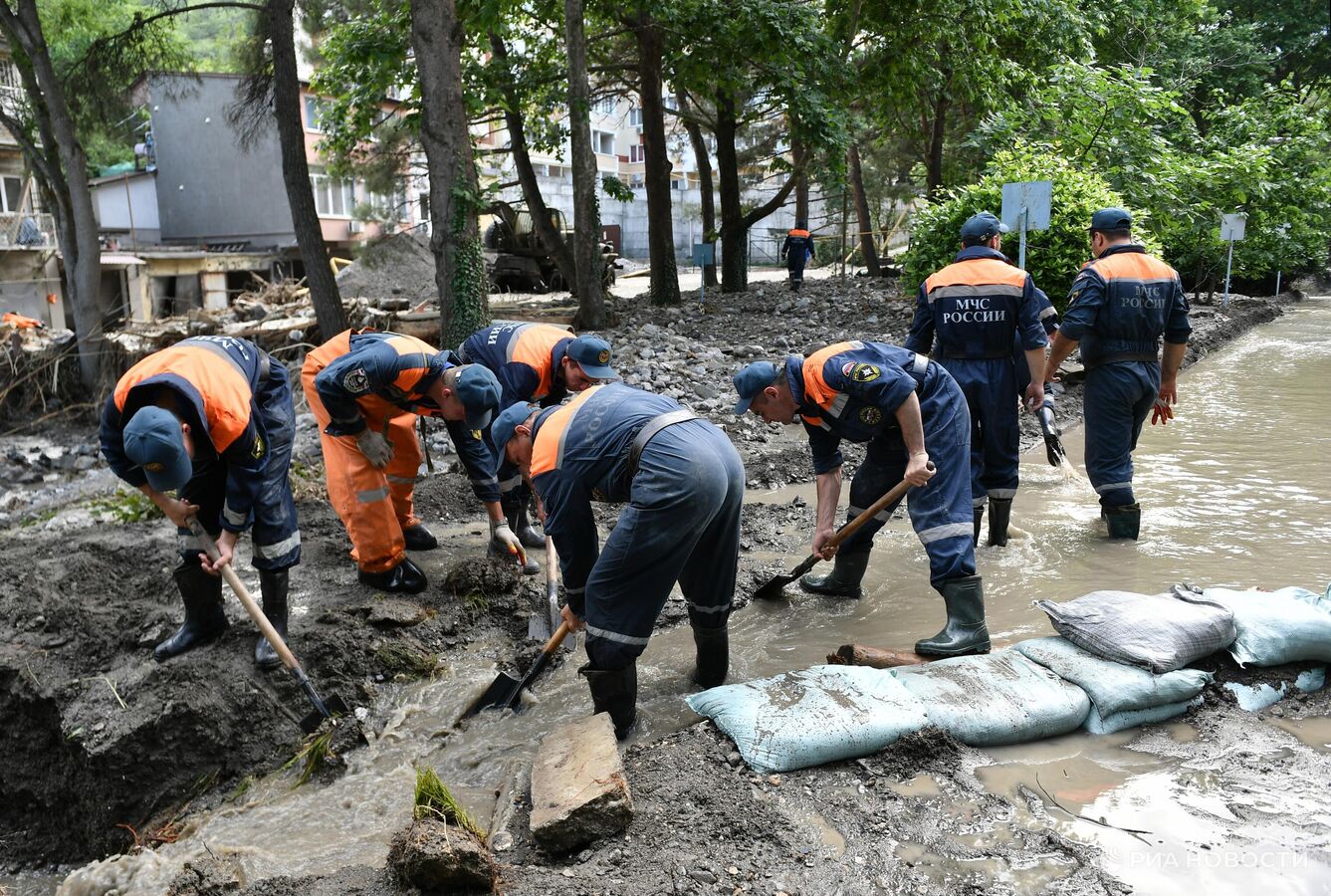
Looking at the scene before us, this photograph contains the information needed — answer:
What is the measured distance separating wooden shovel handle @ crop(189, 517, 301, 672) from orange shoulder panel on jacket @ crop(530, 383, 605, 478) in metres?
1.34

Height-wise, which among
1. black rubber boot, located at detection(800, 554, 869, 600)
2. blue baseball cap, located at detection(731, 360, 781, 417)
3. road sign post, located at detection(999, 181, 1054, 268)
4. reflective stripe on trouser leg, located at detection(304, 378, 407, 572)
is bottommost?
black rubber boot, located at detection(800, 554, 869, 600)

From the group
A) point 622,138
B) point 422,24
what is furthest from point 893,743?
point 622,138

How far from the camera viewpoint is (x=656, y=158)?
1448 cm

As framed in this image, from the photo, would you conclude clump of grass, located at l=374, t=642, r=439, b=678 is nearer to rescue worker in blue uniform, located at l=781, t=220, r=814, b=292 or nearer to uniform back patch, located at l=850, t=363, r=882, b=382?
uniform back patch, located at l=850, t=363, r=882, b=382

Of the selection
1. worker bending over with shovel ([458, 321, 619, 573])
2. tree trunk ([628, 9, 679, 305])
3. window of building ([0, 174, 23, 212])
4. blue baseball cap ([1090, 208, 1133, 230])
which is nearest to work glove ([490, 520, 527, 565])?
worker bending over with shovel ([458, 321, 619, 573])

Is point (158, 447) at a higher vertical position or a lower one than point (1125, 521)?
higher

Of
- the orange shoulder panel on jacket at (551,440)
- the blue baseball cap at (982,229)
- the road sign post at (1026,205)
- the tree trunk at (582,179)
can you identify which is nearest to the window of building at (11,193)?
the tree trunk at (582,179)

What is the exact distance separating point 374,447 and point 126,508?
10.3 feet

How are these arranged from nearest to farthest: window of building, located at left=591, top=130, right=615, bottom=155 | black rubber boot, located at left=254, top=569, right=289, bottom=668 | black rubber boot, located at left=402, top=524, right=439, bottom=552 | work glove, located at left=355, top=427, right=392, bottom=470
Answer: black rubber boot, located at left=254, top=569, right=289, bottom=668 < work glove, located at left=355, top=427, right=392, bottom=470 < black rubber boot, located at left=402, top=524, right=439, bottom=552 < window of building, located at left=591, top=130, right=615, bottom=155

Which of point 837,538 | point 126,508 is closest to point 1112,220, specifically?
point 837,538

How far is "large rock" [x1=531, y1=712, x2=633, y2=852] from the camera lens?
2.58 meters

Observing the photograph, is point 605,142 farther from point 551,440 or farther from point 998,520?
point 551,440

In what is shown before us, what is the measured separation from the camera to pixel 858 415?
384cm

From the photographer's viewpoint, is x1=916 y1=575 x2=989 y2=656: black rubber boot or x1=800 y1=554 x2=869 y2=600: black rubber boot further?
x1=800 y1=554 x2=869 y2=600: black rubber boot
